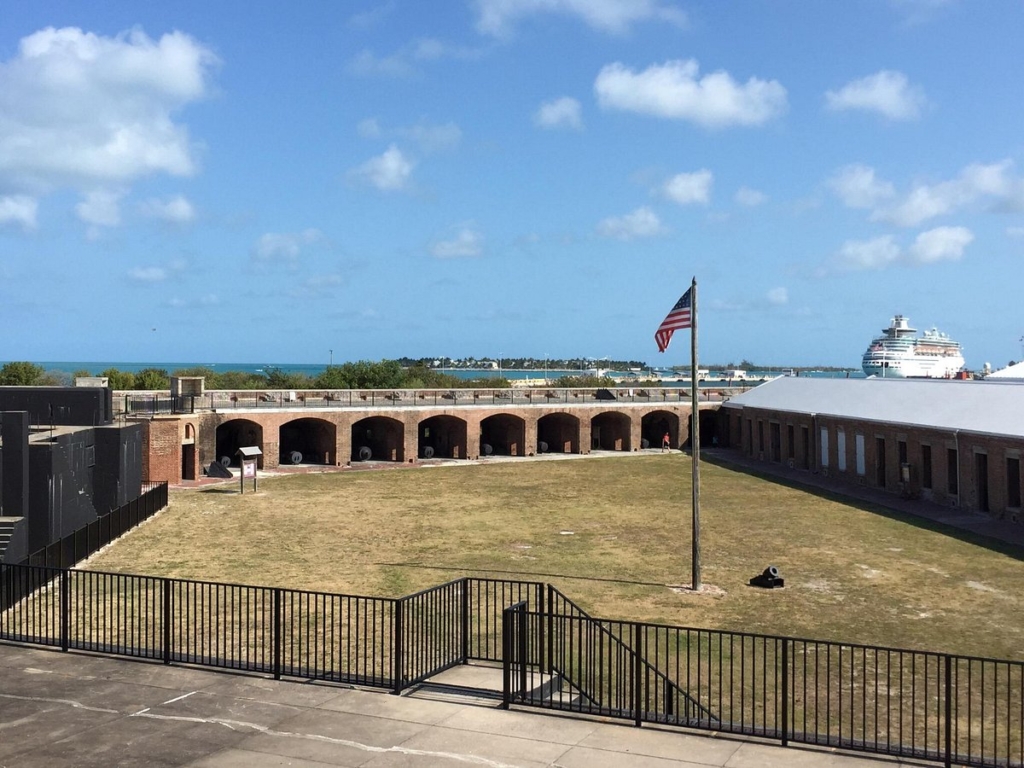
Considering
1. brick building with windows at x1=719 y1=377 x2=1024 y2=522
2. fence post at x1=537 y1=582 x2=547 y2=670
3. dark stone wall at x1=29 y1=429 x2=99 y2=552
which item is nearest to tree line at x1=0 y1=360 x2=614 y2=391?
brick building with windows at x1=719 y1=377 x2=1024 y2=522

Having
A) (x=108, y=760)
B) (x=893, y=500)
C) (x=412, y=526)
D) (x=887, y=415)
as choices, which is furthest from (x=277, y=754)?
(x=887, y=415)

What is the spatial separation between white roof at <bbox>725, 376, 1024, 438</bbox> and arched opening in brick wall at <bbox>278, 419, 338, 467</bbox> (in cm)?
2471

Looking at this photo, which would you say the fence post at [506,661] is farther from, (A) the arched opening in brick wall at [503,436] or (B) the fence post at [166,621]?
(A) the arched opening in brick wall at [503,436]

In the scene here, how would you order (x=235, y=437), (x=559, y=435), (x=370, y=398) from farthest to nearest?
1. (x=559, y=435)
2. (x=370, y=398)
3. (x=235, y=437)

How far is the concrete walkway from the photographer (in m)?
10.2

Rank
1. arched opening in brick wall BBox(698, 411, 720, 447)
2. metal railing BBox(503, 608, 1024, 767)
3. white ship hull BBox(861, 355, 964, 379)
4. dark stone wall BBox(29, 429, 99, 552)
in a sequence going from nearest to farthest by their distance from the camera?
metal railing BBox(503, 608, 1024, 767)
dark stone wall BBox(29, 429, 99, 552)
arched opening in brick wall BBox(698, 411, 720, 447)
white ship hull BBox(861, 355, 964, 379)

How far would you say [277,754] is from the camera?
10.3m

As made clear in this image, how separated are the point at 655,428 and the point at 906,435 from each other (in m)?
27.9

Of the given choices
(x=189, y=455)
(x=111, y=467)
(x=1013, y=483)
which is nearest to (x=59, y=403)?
(x=111, y=467)

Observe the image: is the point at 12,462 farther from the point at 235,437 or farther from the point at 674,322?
the point at 235,437

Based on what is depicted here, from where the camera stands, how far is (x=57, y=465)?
25.1 meters

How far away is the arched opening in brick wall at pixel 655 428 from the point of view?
2425 inches

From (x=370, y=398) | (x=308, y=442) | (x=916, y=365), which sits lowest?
(x=308, y=442)

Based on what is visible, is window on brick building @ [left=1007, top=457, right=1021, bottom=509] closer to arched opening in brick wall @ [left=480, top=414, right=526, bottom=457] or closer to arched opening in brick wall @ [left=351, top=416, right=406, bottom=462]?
arched opening in brick wall @ [left=480, top=414, right=526, bottom=457]
